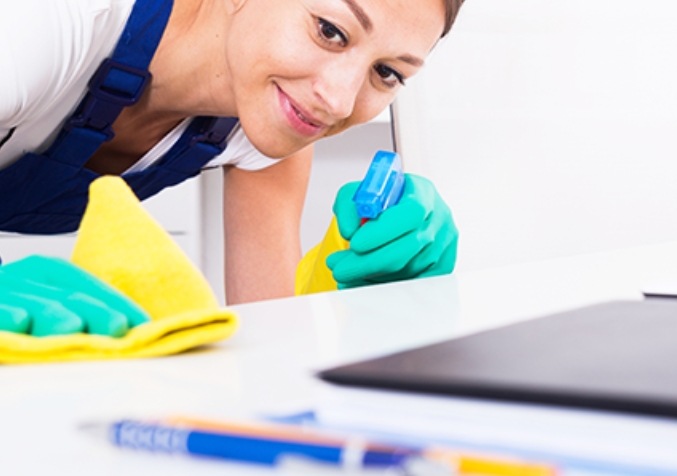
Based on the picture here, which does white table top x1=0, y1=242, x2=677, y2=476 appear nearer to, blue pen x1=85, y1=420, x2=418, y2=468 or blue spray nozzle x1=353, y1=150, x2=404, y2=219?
blue pen x1=85, y1=420, x2=418, y2=468

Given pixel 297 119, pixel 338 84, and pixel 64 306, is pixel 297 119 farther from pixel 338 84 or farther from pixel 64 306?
pixel 64 306

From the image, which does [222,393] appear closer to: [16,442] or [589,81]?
[16,442]

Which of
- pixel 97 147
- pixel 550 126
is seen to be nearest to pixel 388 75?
pixel 97 147

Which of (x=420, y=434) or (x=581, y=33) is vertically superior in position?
(x=581, y=33)

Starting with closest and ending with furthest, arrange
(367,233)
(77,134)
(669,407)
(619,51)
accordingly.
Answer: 1. (669,407)
2. (367,233)
3. (77,134)
4. (619,51)

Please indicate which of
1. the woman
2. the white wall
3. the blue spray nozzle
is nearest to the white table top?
the blue spray nozzle

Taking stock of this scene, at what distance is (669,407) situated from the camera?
167 millimetres

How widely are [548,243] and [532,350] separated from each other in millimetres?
1393

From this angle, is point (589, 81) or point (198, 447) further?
point (589, 81)

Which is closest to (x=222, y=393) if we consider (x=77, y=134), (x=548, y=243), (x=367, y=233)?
(x=367, y=233)

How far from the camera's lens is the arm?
1397 millimetres

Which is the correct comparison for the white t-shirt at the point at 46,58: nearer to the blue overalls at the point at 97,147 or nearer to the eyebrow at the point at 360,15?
the blue overalls at the point at 97,147

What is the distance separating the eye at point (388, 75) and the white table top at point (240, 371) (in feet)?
1.60

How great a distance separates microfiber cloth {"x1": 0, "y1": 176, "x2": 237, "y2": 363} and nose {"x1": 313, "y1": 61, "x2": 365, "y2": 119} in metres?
0.58
